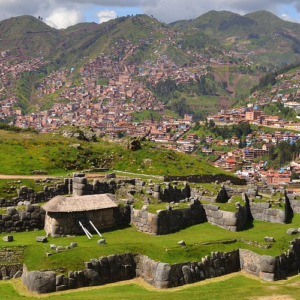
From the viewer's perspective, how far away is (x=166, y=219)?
2627 cm

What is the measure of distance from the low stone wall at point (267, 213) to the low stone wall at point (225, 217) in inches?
87.9

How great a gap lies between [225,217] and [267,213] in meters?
4.36

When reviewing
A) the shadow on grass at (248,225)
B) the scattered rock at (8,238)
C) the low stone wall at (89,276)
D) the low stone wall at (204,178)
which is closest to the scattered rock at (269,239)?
the shadow on grass at (248,225)

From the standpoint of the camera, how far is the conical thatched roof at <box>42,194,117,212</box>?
83.0 ft

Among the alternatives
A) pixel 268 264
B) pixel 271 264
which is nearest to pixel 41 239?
pixel 268 264

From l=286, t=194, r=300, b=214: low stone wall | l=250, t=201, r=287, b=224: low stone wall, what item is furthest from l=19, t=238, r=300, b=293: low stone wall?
l=286, t=194, r=300, b=214: low stone wall

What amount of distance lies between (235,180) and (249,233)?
59.4ft

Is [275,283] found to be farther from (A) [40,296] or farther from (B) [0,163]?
(B) [0,163]

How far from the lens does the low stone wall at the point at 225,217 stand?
27.9 metres

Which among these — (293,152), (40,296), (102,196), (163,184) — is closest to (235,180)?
(163,184)

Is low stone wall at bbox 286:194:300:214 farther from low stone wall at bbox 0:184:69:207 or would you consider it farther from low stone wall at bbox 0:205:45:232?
low stone wall at bbox 0:205:45:232

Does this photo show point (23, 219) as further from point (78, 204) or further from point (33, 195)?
point (33, 195)

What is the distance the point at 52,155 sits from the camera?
140ft

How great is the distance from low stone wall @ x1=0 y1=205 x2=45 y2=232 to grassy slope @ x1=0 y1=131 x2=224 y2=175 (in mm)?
11063
